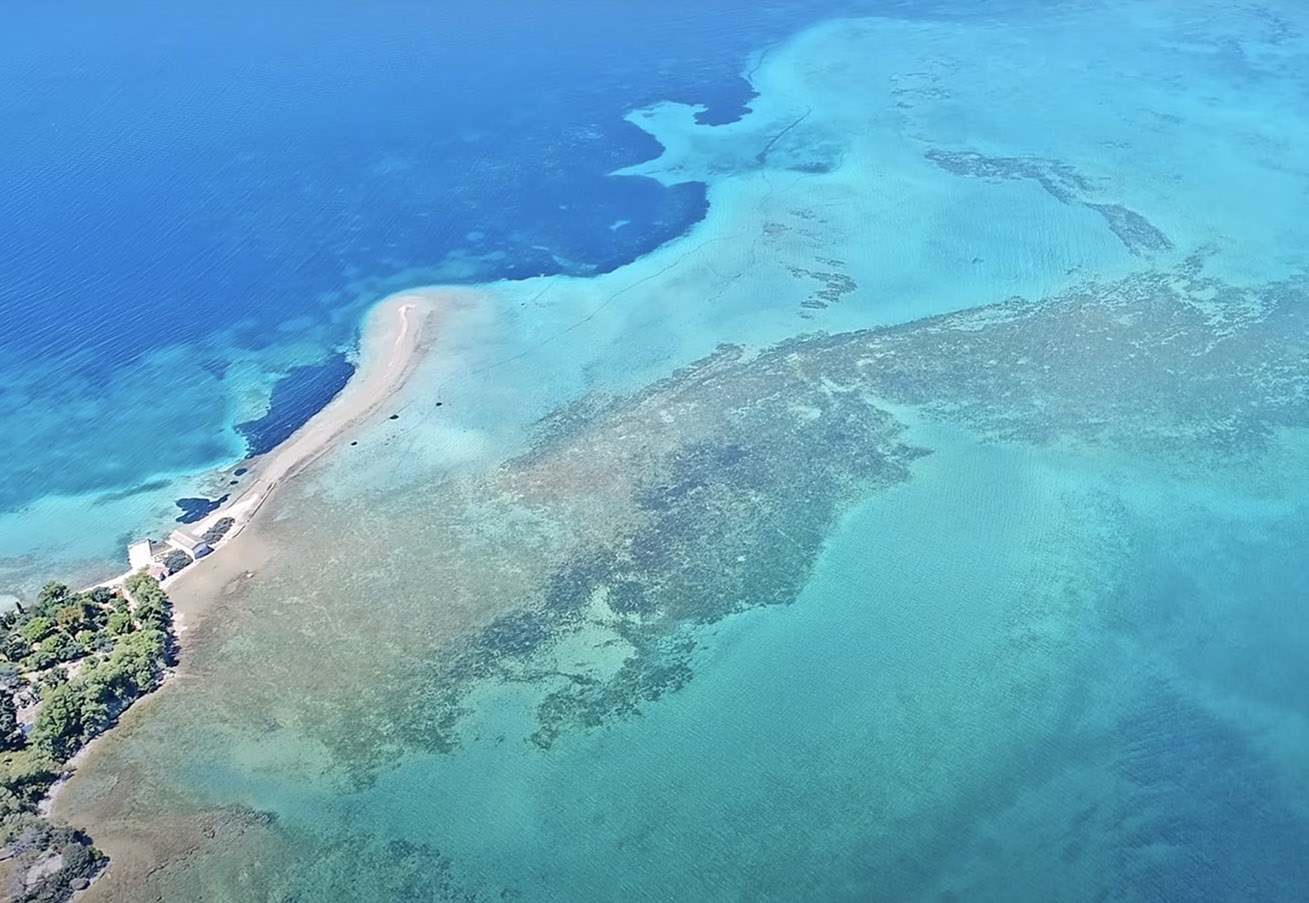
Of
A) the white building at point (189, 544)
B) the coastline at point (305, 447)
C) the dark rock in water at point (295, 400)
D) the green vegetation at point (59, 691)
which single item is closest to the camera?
the green vegetation at point (59, 691)

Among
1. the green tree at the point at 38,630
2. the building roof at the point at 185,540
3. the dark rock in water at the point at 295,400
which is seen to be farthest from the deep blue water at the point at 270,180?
the green tree at the point at 38,630

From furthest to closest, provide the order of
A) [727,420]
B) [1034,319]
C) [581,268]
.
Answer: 1. [581,268]
2. [1034,319]
3. [727,420]

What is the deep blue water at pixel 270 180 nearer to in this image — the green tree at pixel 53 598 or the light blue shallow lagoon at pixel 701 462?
the light blue shallow lagoon at pixel 701 462

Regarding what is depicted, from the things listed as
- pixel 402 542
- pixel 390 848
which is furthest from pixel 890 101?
pixel 390 848

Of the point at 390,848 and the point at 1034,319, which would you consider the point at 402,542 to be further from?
the point at 1034,319

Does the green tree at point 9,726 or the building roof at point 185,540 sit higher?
the building roof at point 185,540

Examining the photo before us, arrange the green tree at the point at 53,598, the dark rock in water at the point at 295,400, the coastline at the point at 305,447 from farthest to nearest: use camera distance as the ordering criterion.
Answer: the dark rock in water at the point at 295,400 → the green tree at the point at 53,598 → the coastline at the point at 305,447
